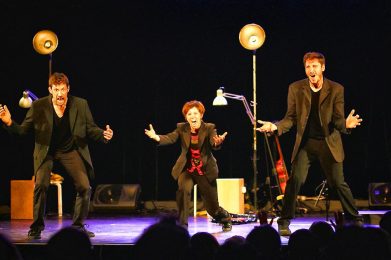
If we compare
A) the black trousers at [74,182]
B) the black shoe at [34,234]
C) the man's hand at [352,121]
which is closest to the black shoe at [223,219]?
the black trousers at [74,182]

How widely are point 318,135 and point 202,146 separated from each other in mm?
1620

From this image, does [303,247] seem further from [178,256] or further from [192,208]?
[192,208]

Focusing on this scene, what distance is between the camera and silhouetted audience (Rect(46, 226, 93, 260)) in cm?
353

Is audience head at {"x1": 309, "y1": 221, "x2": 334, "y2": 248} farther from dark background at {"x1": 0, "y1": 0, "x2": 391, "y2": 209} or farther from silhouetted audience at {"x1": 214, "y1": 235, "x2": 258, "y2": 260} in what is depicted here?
dark background at {"x1": 0, "y1": 0, "x2": 391, "y2": 209}

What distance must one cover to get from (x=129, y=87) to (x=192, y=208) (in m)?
2.85

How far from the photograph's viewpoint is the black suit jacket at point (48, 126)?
23.7 feet

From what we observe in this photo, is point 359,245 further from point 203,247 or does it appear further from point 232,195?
point 232,195

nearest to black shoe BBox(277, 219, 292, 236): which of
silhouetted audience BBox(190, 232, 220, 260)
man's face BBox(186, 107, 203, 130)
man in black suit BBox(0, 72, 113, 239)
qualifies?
man's face BBox(186, 107, 203, 130)

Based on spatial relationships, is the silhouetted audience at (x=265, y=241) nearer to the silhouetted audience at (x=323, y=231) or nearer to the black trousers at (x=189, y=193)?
the silhouetted audience at (x=323, y=231)

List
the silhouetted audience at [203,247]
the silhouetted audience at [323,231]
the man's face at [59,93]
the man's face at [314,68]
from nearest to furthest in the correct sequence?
the silhouetted audience at [203,247] → the silhouetted audience at [323,231] → the man's face at [314,68] → the man's face at [59,93]

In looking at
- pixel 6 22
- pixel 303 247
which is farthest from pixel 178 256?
pixel 6 22

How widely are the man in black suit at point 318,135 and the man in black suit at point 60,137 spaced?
7.21ft

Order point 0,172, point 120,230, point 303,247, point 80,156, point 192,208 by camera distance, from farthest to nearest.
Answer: point 0,172 < point 192,208 < point 120,230 < point 80,156 < point 303,247

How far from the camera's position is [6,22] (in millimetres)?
12195
